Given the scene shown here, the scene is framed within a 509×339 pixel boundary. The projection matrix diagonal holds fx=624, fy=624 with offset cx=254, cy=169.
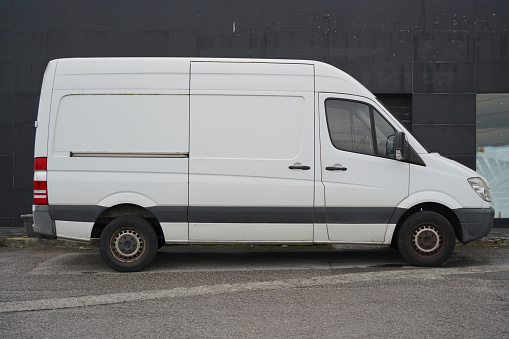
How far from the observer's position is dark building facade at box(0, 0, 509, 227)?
12117 millimetres

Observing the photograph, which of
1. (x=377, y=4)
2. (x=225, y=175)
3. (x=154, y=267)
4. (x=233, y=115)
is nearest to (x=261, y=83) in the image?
(x=233, y=115)

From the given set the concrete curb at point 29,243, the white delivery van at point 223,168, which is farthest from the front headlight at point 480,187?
the concrete curb at point 29,243

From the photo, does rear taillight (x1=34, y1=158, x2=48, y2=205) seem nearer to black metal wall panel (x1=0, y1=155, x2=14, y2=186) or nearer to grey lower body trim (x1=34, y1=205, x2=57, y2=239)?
grey lower body trim (x1=34, y1=205, x2=57, y2=239)

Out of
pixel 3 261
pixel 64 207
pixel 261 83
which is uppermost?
pixel 261 83

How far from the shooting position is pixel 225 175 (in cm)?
768

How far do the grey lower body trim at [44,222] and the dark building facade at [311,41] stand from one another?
15.9 ft

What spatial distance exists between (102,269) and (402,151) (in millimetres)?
4047

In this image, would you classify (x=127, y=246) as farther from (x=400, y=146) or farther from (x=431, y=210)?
(x=431, y=210)

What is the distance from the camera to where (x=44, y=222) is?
25.3 feet

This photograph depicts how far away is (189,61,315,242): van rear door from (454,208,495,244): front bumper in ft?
6.21

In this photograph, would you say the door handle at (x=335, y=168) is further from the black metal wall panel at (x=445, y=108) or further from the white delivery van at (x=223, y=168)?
the black metal wall panel at (x=445, y=108)

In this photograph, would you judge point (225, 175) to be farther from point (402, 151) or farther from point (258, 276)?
point (402, 151)

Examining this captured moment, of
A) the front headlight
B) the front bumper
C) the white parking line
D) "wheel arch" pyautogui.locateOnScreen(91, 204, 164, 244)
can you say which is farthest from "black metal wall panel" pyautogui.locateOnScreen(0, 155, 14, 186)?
the front headlight

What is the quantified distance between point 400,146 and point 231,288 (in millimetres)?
2755
